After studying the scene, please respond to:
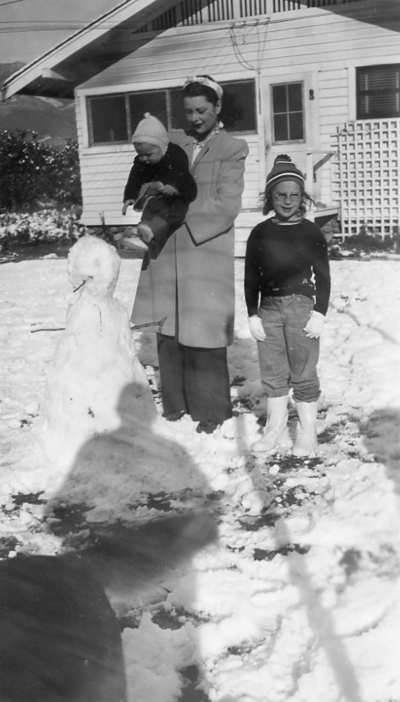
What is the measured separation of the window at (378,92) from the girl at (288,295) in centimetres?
886

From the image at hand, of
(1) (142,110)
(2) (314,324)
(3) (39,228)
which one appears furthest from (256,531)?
(1) (142,110)

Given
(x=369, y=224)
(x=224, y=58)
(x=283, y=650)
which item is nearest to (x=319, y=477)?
(x=283, y=650)

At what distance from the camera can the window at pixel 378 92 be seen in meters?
11.2

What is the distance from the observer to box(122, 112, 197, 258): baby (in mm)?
3402

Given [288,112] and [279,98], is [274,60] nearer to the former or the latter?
Answer: [279,98]

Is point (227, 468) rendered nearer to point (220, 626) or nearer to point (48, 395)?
point (48, 395)

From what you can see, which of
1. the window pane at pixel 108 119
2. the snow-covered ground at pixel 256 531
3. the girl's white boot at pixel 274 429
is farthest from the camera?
the window pane at pixel 108 119

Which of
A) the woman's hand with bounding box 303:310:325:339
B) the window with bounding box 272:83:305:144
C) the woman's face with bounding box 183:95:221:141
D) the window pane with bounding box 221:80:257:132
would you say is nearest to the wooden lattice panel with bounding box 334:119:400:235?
the window with bounding box 272:83:305:144

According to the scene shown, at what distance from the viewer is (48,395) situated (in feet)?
11.4

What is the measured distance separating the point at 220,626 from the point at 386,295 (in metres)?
5.31

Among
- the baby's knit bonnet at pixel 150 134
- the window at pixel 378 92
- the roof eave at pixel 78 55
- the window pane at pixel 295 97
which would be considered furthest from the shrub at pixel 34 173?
the baby's knit bonnet at pixel 150 134

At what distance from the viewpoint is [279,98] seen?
39.0ft

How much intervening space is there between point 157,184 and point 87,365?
97 cm

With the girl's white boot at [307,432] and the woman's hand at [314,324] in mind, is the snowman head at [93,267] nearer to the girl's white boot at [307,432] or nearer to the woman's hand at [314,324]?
the woman's hand at [314,324]
